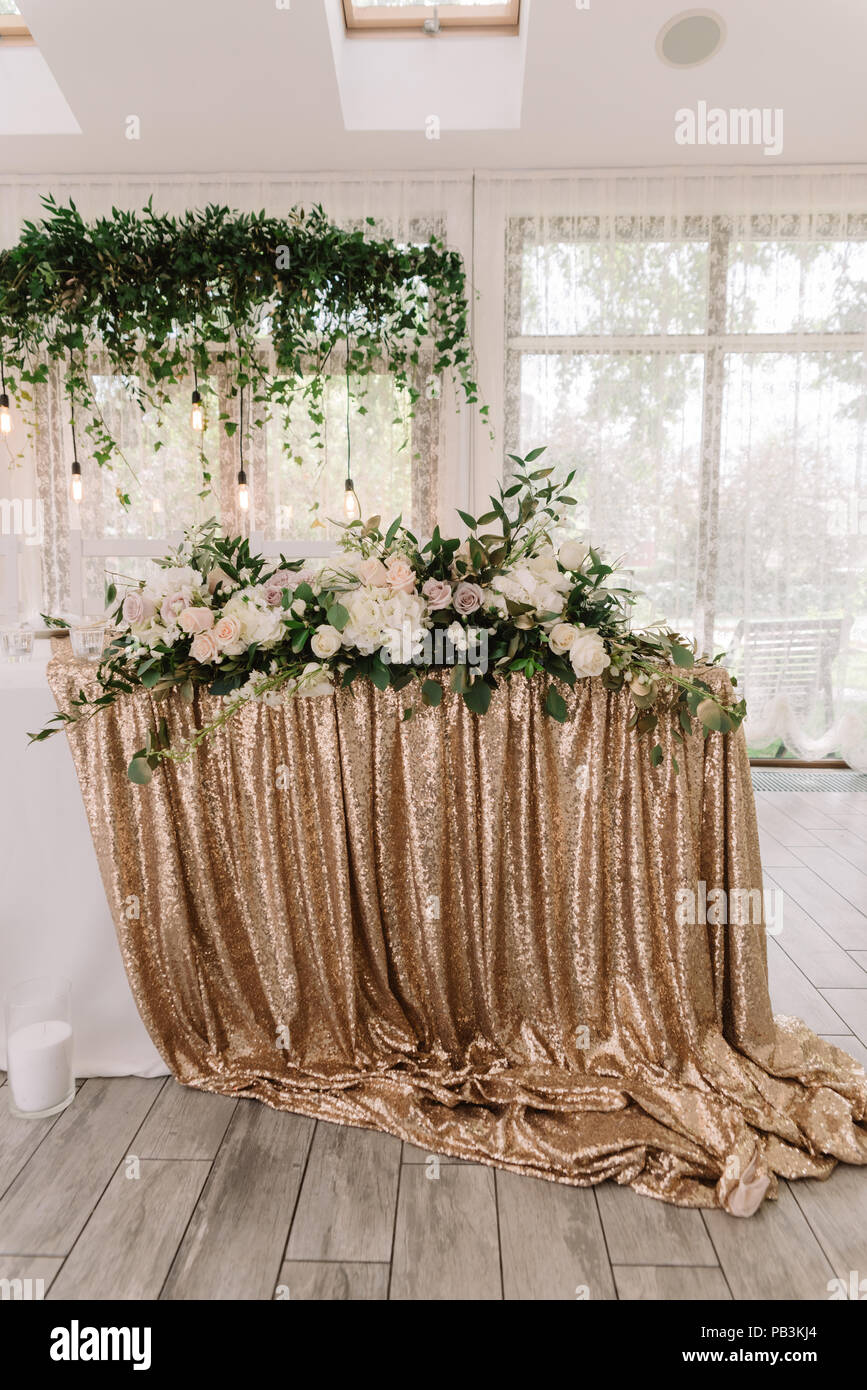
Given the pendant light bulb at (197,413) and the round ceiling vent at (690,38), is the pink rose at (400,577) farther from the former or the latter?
the round ceiling vent at (690,38)

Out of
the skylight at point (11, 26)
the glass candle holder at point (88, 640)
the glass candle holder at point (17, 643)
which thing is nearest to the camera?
the glass candle holder at point (88, 640)

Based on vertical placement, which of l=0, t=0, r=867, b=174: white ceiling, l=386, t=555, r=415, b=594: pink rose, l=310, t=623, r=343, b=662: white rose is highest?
l=0, t=0, r=867, b=174: white ceiling

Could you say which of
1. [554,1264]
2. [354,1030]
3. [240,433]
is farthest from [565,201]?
[554,1264]

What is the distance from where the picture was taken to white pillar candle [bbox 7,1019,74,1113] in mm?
1711

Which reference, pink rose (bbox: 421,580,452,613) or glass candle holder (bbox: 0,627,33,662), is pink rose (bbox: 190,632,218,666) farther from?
glass candle holder (bbox: 0,627,33,662)

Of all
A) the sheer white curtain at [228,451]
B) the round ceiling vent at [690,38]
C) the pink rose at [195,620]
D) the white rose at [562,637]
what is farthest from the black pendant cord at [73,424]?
the white rose at [562,637]

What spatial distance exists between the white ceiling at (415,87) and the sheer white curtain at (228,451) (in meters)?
0.13

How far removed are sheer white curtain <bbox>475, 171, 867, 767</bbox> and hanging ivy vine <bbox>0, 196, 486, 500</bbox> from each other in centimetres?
41

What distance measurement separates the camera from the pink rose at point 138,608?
167 centimetres

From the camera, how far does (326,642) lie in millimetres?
1602

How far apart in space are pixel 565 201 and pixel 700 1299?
441cm

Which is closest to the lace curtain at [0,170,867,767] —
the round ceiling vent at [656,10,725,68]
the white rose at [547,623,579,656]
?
the round ceiling vent at [656,10,725,68]

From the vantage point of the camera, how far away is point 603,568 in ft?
5.50
